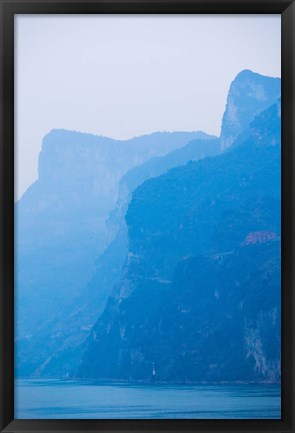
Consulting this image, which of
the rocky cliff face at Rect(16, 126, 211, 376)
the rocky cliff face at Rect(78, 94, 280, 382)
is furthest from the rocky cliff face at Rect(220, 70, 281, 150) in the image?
the rocky cliff face at Rect(16, 126, 211, 376)

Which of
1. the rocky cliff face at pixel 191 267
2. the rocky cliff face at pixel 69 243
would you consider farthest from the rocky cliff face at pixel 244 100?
the rocky cliff face at pixel 69 243

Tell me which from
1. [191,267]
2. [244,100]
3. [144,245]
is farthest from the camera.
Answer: [144,245]

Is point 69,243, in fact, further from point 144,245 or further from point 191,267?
point 191,267

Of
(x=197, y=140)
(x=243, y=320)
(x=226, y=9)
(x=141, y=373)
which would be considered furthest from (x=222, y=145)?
(x=226, y=9)

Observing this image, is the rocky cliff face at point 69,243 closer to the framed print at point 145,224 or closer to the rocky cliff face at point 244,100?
the framed print at point 145,224

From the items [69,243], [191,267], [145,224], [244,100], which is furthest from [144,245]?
[244,100]

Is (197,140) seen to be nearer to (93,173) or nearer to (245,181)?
(245,181)
